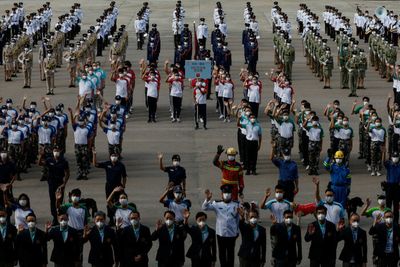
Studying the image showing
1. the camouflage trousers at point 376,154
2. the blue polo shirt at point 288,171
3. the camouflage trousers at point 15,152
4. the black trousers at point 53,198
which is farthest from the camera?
the camouflage trousers at point 376,154

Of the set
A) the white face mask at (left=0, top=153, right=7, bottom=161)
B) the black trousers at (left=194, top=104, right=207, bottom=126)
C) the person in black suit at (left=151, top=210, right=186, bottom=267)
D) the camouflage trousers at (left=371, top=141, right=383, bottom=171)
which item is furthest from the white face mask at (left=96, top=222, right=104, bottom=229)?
the black trousers at (left=194, top=104, right=207, bottom=126)

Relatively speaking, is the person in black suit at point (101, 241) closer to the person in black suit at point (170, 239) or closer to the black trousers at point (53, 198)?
the person in black suit at point (170, 239)

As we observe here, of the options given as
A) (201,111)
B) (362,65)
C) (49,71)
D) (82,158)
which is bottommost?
(82,158)

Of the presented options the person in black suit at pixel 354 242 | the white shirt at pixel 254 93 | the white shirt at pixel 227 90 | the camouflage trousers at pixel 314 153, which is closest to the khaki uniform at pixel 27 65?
the white shirt at pixel 227 90

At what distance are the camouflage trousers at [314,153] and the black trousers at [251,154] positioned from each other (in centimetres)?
116

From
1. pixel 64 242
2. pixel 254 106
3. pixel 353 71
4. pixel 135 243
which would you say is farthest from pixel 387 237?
pixel 353 71

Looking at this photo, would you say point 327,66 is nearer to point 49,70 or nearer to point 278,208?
point 49,70

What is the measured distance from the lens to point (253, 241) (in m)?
20.9

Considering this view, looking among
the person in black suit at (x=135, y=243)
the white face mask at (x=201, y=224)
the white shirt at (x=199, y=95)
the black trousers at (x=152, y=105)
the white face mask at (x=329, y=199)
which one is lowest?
the person in black suit at (x=135, y=243)

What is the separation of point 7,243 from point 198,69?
14.3 meters

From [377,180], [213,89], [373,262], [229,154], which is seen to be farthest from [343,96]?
[373,262]

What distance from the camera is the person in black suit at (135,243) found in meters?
20.5

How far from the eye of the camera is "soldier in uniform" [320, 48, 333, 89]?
3934cm

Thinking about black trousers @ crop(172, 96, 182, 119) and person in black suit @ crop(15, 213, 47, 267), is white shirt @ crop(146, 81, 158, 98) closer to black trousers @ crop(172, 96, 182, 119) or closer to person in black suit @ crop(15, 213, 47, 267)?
black trousers @ crop(172, 96, 182, 119)
